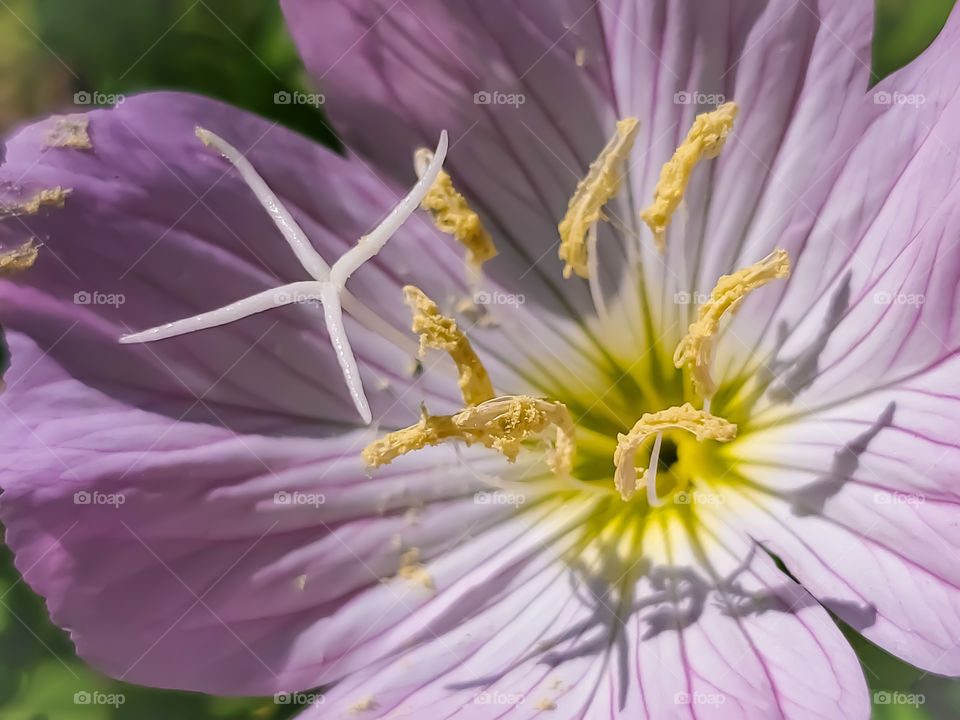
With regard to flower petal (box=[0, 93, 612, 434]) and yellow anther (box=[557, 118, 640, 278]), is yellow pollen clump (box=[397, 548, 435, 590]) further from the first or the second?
yellow anther (box=[557, 118, 640, 278])

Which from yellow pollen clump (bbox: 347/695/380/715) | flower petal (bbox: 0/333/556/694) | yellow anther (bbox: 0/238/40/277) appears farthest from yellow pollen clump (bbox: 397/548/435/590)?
yellow anther (bbox: 0/238/40/277)

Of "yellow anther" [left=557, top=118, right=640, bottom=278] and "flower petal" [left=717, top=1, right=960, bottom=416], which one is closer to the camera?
"flower petal" [left=717, top=1, right=960, bottom=416]

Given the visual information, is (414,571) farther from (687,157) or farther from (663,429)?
(687,157)

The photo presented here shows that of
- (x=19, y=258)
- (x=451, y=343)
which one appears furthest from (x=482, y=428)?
(x=19, y=258)

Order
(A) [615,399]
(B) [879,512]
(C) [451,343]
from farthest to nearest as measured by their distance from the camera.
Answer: (A) [615,399] → (C) [451,343] → (B) [879,512]

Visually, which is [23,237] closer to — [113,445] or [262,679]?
[113,445]

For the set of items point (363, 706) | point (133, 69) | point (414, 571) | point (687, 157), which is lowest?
point (363, 706)
